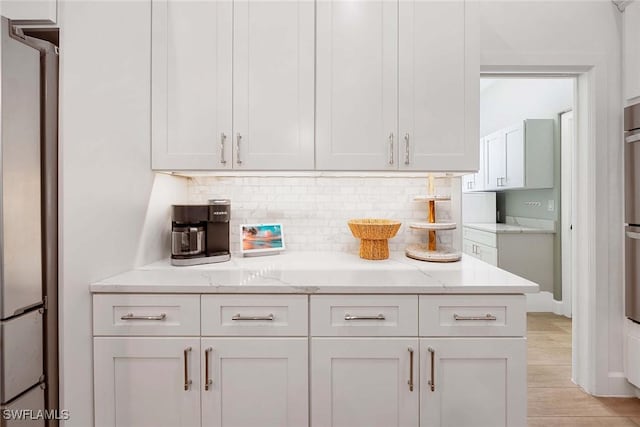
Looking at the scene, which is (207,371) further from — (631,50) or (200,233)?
(631,50)

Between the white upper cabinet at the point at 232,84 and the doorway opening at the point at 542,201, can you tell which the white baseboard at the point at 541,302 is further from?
the white upper cabinet at the point at 232,84

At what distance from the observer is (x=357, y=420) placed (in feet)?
4.83

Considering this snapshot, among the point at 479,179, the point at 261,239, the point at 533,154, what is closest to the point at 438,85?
the point at 261,239

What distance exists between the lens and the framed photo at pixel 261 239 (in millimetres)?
2084

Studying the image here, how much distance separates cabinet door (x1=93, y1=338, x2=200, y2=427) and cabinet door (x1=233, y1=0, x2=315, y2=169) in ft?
3.09

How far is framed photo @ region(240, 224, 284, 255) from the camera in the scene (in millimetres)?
2084

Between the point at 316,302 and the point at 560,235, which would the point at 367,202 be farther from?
the point at 560,235

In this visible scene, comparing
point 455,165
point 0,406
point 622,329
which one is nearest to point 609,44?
point 455,165

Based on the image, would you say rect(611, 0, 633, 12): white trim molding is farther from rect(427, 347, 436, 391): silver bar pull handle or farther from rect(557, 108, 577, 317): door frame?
rect(427, 347, 436, 391): silver bar pull handle

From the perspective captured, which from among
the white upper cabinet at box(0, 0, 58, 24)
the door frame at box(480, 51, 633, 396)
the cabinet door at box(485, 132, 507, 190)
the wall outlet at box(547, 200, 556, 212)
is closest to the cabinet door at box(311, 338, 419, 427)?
the door frame at box(480, 51, 633, 396)

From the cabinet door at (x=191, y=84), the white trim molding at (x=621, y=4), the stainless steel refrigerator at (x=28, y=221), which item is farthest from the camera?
the white trim molding at (x=621, y=4)

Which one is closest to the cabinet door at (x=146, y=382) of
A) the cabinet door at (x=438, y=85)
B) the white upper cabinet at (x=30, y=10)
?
the white upper cabinet at (x=30, y=10)

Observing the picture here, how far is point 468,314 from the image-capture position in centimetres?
147

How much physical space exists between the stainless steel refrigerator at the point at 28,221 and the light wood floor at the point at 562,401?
2386 mm
